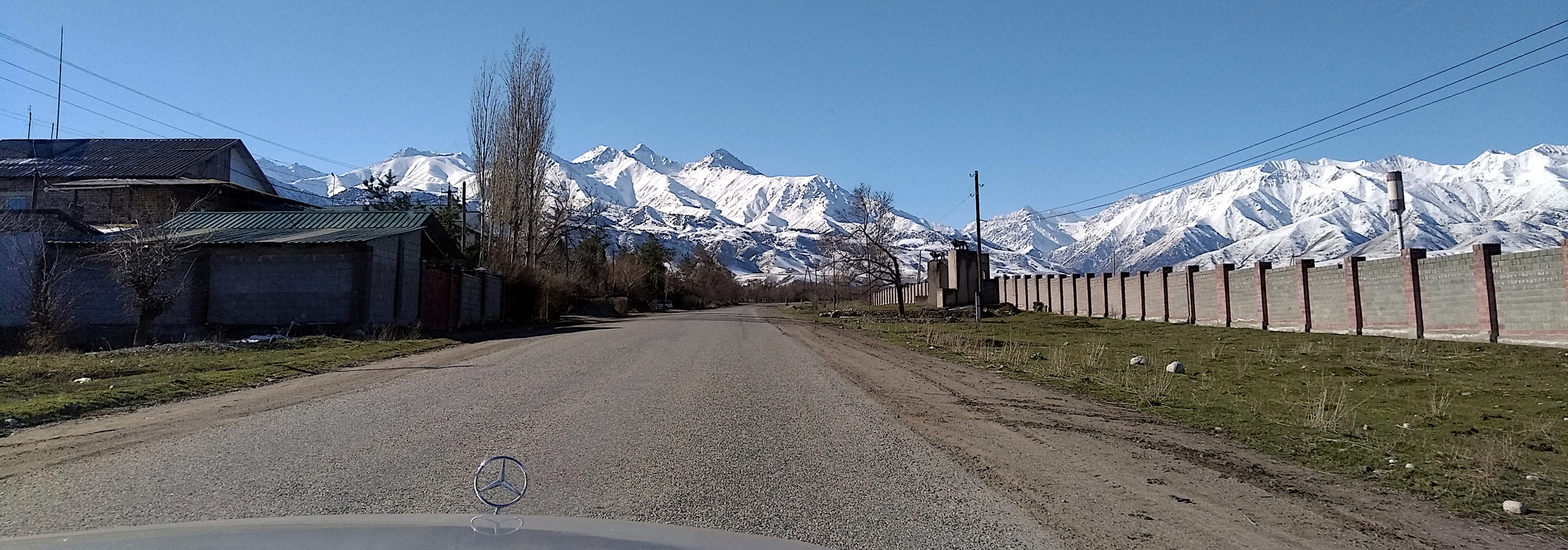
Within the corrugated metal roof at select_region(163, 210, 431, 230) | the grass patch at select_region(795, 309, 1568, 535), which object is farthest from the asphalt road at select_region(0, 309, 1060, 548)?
the corrugated metal roof at select_region(163, 210, 431, 230)

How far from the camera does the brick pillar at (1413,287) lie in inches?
898

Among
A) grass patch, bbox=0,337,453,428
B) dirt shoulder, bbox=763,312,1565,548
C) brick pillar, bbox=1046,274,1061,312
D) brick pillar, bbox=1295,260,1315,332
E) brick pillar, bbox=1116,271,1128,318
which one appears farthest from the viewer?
brick pillar, bbox=1046,274,1061,312

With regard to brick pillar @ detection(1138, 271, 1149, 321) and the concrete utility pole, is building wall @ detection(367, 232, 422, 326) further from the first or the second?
the concrete utility pole

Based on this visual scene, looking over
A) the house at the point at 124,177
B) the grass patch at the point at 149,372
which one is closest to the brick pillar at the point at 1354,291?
the grass patch at the point at 149,372

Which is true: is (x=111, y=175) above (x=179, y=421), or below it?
above

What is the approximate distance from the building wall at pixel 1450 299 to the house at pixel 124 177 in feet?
139

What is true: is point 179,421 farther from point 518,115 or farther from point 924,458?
point 518,115

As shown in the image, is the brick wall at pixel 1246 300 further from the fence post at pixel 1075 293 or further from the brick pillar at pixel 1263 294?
the fence post at pixel 1075 293

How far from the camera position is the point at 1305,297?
2823 centimetres

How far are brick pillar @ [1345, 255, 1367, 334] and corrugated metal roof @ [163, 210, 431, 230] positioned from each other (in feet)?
97.8

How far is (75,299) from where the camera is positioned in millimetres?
24734

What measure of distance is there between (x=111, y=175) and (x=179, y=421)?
132 feet

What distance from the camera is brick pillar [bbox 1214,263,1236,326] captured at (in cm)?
3309

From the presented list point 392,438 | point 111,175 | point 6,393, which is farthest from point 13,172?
point 392,438
